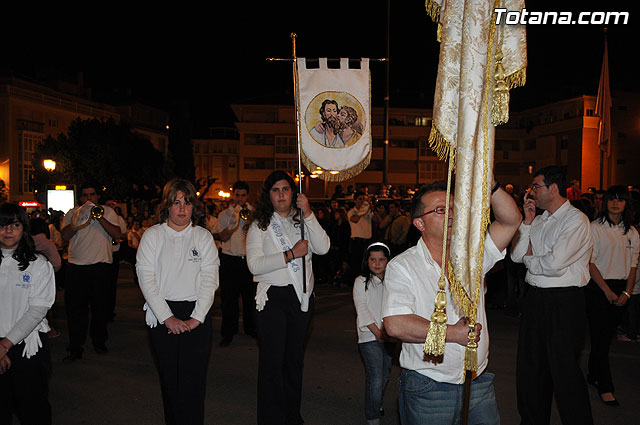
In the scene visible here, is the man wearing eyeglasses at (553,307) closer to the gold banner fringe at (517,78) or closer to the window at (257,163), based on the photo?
the gold banner fringe at (517,78)

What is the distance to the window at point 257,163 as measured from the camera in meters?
58.7

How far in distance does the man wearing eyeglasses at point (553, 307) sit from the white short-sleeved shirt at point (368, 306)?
1.28m

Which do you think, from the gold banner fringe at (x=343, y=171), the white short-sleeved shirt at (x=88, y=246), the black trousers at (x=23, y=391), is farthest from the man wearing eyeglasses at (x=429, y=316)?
the white short-sleeved shirt at (x=88, y=246)

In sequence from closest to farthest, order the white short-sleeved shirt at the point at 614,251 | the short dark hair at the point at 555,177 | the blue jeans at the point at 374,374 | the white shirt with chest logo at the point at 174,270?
the white shirt with chest logo at the point at 174,270, the short dark hair at the point at 555,177, the blue jeans at the point at 374,374, the white short-sleeved shirt at the point at 614,251

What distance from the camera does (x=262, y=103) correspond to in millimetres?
57875

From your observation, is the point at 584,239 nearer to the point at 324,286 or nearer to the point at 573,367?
the point at 573,367

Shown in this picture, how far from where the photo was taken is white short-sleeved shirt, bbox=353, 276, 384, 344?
5.26 meters

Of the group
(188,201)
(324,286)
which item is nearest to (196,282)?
(188,201)

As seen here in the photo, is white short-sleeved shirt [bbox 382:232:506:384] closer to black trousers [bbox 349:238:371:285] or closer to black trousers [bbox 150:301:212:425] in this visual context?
black trousers [bbox 150:301:212:425]

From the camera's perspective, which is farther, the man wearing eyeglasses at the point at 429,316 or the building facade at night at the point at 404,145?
the building facade at night at the point at 404,145

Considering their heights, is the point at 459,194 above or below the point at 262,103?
below

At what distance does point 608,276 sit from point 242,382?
4.36 metres

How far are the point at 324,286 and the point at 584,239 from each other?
10983 millimetres

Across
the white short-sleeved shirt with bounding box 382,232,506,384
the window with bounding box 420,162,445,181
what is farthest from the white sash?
the window with bounding box 420,162,445,181
